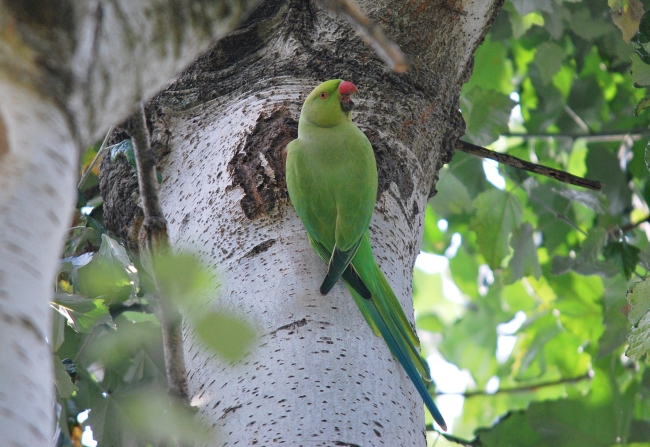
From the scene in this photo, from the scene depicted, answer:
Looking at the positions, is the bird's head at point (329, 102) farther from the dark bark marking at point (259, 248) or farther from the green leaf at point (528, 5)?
the green leaf at point (528, 5)

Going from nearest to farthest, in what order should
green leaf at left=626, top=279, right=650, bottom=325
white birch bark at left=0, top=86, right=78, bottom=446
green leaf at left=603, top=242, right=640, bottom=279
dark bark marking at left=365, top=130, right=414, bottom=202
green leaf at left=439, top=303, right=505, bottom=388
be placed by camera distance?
white birch bark at left=0, top=86, right=78, bottom=446
green leaf at left=626, top=279, right=650, bottom=325
dark bark marking at left=365, top=130, right=414, bottom=202
green leaf at left=603, top=242, right=640, bottom=279
green leaf at left=439, top=303, right=505, bottom=388

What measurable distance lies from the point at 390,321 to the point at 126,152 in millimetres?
800

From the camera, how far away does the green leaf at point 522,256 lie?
271cm

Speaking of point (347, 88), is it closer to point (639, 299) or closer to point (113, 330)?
point (639, 299)

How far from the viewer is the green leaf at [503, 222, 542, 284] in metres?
2.71

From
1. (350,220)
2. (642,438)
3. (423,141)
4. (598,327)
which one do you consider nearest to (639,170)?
(598,327)

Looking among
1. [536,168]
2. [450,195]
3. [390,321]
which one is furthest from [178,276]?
[450,195]

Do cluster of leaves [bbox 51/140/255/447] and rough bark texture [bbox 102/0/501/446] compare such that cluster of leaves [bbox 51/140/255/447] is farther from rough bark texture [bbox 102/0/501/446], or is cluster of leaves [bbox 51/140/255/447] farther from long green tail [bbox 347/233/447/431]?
long green tail [bbox 347/233/447/431]

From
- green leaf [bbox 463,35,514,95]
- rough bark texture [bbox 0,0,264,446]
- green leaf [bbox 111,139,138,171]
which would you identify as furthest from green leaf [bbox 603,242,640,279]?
rough bark texture [bbox 0,0,264,446]

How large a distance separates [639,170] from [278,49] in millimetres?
2023

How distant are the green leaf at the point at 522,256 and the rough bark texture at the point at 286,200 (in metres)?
1.01

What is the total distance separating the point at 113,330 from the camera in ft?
6.31

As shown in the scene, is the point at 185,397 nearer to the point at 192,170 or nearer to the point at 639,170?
the point at 192,170

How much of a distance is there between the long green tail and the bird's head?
431mm
